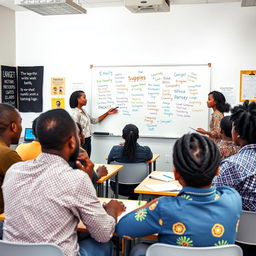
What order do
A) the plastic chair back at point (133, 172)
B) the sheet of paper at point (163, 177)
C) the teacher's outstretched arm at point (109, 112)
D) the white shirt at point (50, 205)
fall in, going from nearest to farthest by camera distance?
the white shirt at point (50, 205)
the sheet of paper at point (163, 177)
the plastic chair back at point (133, 172)
the teacher's outstretched arm at point (109, 112)

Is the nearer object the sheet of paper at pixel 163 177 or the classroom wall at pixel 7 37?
the sheet of paper at pixel 163 177

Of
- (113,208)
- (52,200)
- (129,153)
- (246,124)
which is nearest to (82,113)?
(129,153)

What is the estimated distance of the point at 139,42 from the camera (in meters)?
5.74

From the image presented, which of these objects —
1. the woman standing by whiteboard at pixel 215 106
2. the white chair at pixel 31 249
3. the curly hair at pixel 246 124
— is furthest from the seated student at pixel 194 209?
the woman standing by whiteboard at pixel 215 106

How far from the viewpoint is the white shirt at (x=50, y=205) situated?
1.61 m

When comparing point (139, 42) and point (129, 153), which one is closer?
point (129, 153)

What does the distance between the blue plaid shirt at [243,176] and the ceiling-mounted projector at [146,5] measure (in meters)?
2.70

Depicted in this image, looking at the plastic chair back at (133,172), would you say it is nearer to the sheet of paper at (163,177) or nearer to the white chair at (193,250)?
the sheet of paper at (163,177)

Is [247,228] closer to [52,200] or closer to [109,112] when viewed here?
[52,200]

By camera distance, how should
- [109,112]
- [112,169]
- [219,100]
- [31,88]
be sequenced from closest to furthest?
[112,169], [219,100], [109,112], [31,88]

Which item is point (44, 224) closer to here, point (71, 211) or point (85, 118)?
point (71, 211)

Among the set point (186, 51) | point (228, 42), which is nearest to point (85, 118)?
point (186, 51)

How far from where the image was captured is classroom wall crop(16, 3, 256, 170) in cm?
540

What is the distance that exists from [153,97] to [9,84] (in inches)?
105
